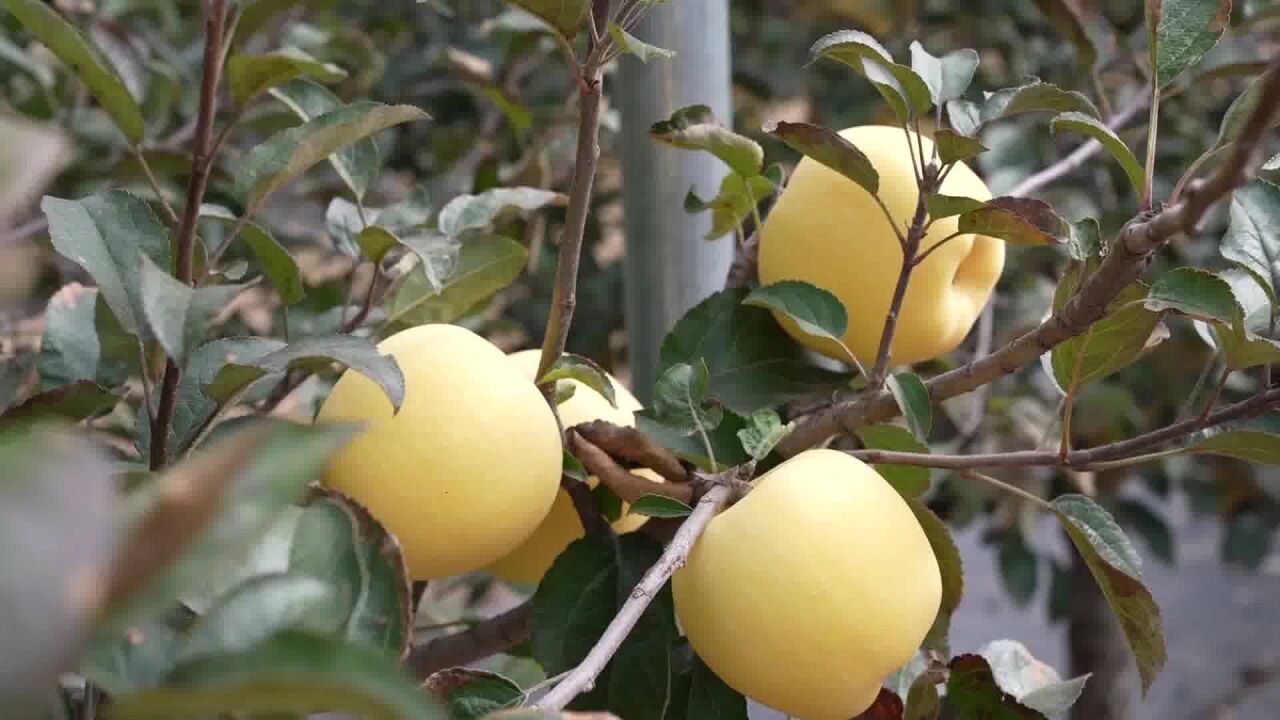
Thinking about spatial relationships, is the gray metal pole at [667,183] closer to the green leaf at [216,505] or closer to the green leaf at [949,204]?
the green leaf at [949,204]

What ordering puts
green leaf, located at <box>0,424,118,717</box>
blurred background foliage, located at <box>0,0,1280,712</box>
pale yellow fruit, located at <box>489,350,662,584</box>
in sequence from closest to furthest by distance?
green leaf, located at <box>0,424,118,717</box>
pale yellow fruit, located at <box>489,350,662,584</box>
blurred background foliage, located at <box>0,0,1280,712</box>

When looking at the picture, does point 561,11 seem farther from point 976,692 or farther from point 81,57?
point 976,692

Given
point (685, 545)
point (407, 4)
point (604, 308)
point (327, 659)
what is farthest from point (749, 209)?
point (407, 4)

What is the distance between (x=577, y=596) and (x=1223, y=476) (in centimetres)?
116

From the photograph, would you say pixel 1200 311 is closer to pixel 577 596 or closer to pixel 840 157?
pixel 840 157

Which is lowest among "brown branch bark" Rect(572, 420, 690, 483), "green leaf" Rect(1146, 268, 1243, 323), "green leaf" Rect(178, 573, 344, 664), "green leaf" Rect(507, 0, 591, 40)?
"brown branch bark" Rect(572, 420, 690, 483)

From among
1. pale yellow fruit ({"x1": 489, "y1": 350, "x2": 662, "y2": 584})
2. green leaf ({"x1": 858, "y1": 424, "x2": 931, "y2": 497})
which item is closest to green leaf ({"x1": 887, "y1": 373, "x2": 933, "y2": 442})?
green leaf ({"x1": 858, "y1": 424, "x2": 931, "y2": 497})

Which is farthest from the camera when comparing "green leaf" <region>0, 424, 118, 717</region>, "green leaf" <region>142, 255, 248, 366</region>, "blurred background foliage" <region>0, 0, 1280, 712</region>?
"blurred background foliage" <region>0, 0, 1280, 712</region>

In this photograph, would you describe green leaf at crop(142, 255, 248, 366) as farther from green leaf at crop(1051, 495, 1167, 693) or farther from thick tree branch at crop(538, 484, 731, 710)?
green leaf at crop(1051, 495, 1167, 693)

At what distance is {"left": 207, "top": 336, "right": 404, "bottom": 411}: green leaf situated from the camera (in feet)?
1.11

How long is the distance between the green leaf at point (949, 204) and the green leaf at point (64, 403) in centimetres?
30

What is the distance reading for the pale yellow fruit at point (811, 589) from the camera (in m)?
0.39

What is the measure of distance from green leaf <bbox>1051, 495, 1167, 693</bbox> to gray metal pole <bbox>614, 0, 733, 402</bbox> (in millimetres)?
214

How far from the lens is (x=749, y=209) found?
0.54 metres
